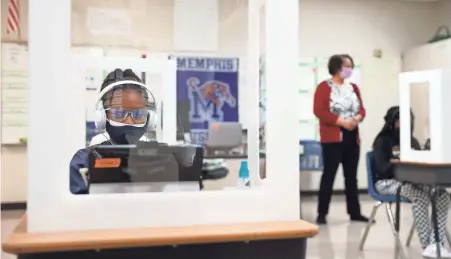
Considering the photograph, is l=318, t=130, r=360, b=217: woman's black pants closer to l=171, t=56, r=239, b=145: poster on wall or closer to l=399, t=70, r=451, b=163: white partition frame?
l=399, t=70, r=451, b=163: white partition frame

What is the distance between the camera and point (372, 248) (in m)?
3.71

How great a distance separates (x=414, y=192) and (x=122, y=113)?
2.27 meters

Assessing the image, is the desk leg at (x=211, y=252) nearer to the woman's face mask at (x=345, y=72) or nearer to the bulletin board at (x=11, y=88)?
the woman's face mask at (x=345, y=72)

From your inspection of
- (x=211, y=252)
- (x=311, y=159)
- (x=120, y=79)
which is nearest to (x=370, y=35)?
(x=311, y=159)

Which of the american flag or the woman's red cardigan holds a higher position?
the american flag

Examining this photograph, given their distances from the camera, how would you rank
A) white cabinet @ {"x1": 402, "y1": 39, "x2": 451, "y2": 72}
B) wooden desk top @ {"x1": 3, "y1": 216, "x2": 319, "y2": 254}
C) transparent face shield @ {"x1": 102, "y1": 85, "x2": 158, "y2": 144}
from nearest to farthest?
wooden desk top @ {"x1": 3, "y1": 216, "x2": 319, "y2": 254} → transparent face shield @ {"x1": 102, "y1": 85, "x2": 158, "y2": 144} → white cabinet @ {"x1": 402, "y1": 39, "x2": 451, "y2": 72}

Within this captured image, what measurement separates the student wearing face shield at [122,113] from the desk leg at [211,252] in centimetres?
32

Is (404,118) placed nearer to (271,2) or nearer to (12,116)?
(271,2)

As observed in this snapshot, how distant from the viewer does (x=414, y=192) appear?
326 cm

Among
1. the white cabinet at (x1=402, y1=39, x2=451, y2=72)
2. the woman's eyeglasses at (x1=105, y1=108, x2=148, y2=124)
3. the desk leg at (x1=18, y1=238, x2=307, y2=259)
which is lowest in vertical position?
the desk leg at (x1=18, y1=238, x2=307, y2=259)

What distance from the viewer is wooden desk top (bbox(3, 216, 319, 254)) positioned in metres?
1.15

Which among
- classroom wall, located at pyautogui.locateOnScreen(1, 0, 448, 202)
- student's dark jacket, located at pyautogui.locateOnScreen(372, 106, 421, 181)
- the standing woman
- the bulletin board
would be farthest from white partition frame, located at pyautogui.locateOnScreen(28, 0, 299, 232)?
classroom wall, located at pyautogui.locateOnScreen(1, 0, 448, 202)

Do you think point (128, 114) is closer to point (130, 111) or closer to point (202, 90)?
point (130, 111)

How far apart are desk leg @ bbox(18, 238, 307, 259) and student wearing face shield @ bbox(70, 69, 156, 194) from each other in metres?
0.32
